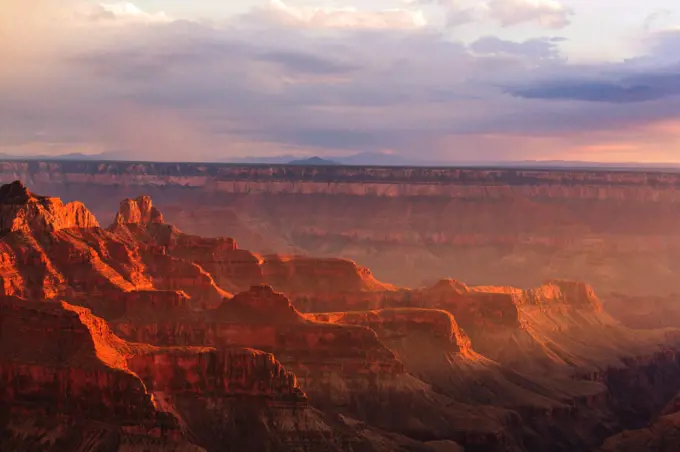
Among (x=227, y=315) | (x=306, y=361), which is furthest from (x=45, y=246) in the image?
(x=306, y=361)

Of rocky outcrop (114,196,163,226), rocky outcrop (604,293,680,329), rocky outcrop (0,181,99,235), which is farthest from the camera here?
rocky outcrop (604,293,680,329)

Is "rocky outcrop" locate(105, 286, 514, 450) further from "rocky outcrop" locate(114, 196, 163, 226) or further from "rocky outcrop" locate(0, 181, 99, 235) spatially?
"rocky outcrop" locate(114, 196, 163, 226)

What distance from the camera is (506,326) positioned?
467 ft

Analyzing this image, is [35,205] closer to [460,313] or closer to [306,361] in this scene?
[306,361]

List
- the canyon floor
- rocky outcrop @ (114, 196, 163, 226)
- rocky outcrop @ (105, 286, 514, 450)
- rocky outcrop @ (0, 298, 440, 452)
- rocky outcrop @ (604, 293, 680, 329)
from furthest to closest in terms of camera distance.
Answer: rocky outcrop @ (604, 293, 680, 329) → rocky outcrop @ (114, 196, 163, 226) → rocky outcrop @ (105, 286, 514, 450) → the canyon floor → rocky outcrop @ (0, 298, 440, 452)

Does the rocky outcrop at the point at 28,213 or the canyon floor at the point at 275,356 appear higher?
the rocky outcrop at the point at 28,213

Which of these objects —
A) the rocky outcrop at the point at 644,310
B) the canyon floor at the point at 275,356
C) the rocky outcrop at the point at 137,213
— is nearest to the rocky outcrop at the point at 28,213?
the canyon floor at the point at 275,356

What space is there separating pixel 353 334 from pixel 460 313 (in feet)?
117

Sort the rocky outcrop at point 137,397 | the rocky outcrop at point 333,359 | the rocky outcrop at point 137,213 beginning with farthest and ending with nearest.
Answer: the rocky outcrop at point 137,213 < the rocky outcrop at point 333,359 < the rocky outcrop at point 137,397

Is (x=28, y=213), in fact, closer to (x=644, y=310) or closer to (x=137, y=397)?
(x=137, y=397)

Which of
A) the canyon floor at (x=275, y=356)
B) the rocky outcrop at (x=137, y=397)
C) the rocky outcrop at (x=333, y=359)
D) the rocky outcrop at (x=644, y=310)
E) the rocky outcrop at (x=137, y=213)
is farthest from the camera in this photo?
the rocky outcrop at (x=644, y=310)

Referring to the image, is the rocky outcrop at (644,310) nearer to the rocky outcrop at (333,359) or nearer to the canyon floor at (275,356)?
the canyon floor at (275,356)

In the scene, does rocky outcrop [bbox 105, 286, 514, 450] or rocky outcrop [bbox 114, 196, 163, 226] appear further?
rocky outcrop [bbox 114, 196, 163, 226]

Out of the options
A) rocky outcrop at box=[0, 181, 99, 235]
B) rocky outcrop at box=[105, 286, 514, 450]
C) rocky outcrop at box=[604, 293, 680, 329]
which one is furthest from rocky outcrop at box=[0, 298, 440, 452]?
rocky outcrop at box=[604, 293, 680, 329]
